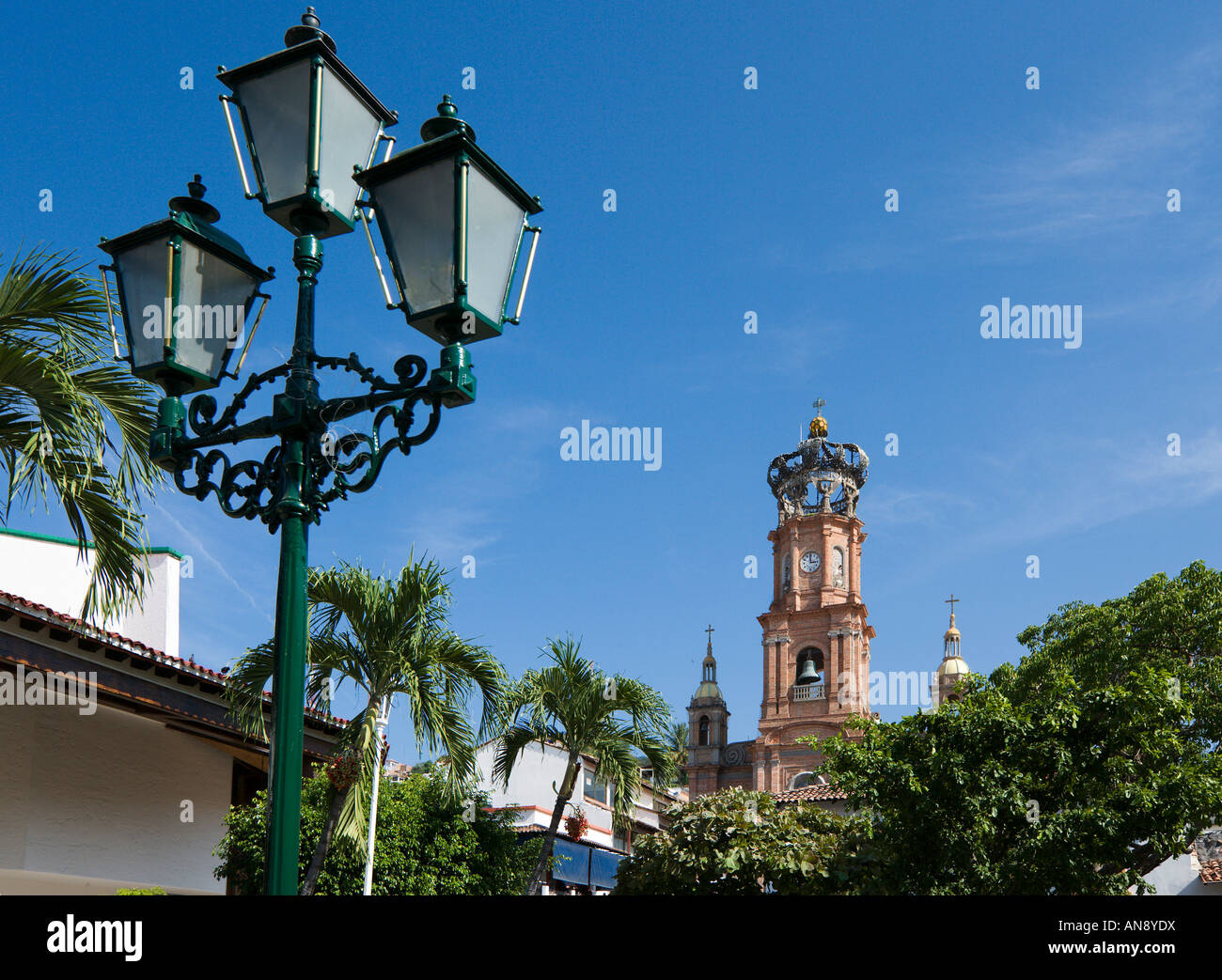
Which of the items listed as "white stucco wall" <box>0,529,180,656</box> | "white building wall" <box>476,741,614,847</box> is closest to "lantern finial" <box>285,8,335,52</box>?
"white stucco wall" <box>0,529,180,656</box>

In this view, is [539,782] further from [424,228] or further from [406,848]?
[424,228]

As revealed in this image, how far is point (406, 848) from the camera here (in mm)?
16375

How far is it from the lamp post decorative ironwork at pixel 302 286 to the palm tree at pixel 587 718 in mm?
13284

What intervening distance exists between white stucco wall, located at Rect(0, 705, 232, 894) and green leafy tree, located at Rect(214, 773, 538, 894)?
0.66 m

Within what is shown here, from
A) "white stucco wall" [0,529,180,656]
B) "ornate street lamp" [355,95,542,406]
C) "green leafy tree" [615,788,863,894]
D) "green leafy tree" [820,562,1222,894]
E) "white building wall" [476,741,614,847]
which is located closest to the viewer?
"ornate street lamp" [355,95,542,406]

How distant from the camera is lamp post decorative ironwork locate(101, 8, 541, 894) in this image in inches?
170

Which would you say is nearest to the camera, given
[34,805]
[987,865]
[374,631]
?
[374,631]

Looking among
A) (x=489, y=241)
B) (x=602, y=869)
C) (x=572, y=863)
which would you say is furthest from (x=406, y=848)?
(x=602, y=869)

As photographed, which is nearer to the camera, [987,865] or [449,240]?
[449,240]

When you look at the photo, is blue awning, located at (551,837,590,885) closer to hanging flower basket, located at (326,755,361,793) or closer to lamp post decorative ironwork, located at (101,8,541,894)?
hanging flower basket, located at (326,755,361,793)

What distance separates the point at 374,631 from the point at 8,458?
241 inches

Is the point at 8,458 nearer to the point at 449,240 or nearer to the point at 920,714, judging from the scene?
the point at 449,240
